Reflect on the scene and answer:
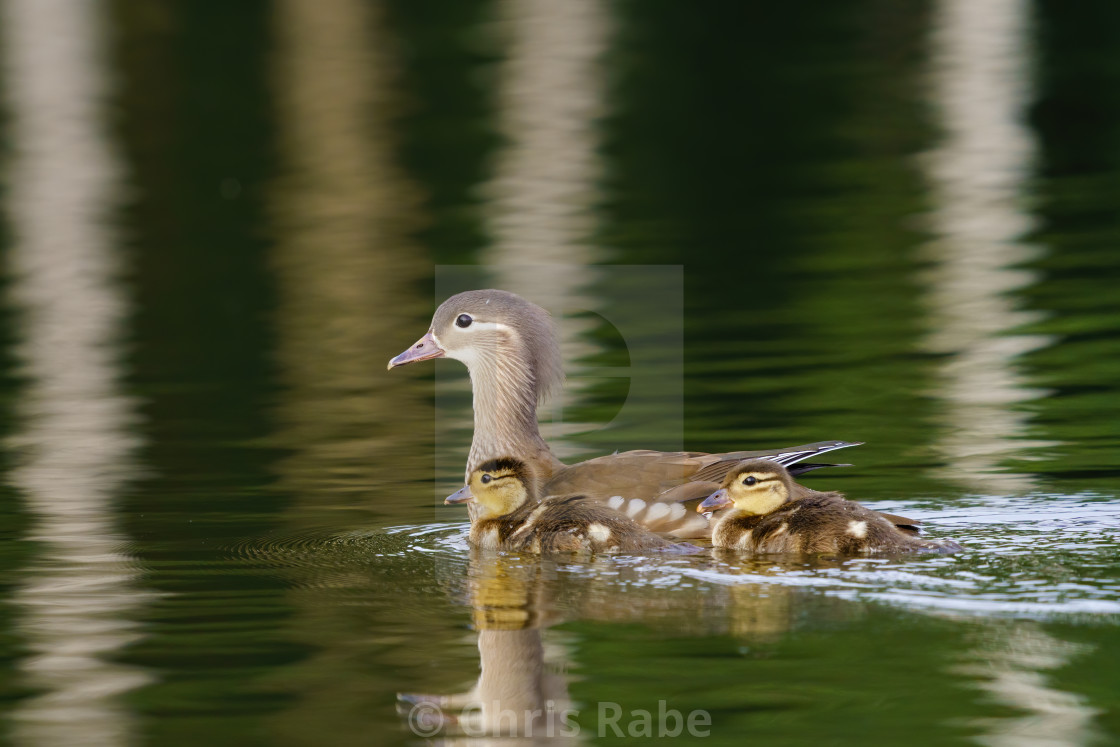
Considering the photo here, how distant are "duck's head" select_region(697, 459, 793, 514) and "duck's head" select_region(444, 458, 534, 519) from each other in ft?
3.53

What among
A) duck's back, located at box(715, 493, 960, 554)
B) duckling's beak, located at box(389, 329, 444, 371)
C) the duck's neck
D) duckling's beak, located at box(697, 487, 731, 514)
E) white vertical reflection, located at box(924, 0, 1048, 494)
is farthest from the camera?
white vertical reflection, located at box(924, 0, 1048, 494)

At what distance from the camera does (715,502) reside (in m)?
8.29

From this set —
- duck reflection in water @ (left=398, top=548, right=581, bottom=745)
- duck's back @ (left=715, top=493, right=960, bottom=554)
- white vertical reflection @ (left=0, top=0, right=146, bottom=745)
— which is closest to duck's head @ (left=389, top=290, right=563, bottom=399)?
duck's back @ (left=715, top=493, right=960, bottom=554)

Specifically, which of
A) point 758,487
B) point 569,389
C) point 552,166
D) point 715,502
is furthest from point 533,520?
point 552,166

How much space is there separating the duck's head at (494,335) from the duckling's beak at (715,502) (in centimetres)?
160

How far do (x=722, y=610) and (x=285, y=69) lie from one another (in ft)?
102

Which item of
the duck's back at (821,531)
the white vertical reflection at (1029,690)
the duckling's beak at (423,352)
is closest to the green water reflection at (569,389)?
the white vertical reflection at (1029,690)

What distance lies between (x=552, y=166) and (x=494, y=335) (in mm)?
15179

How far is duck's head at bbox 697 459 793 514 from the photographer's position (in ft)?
26.8

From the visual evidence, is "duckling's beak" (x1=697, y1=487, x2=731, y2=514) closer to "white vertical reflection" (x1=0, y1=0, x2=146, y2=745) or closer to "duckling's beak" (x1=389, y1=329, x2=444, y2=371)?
"duckling's beak" (x1=389, y1=329, x2=444, y2=371)

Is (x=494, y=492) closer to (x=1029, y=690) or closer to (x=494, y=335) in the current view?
(x=494, y=335)

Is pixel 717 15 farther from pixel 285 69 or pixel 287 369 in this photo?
pixel 287 369

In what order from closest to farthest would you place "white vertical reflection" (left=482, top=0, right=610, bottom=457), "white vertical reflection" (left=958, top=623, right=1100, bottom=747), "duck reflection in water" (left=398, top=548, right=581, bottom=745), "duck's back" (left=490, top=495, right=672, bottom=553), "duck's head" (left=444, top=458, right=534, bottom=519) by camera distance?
"white vertical reflection" (left=958, top=623, right=1100, bottom=747) < "duck reflection in water" (left=398, top=548, right=581, bottom=745) < "duck's back" (left=490, top=495, right=672, bottom=553) < "duck's head" (left=444, top=458, right=534, bottom=519) < "white vertical reflection" (left=482, top=0, right=610, bottom=457)

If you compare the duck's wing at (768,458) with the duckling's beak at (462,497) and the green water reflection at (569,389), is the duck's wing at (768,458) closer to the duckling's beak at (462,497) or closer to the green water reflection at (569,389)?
the green water reflection at (569,389)
